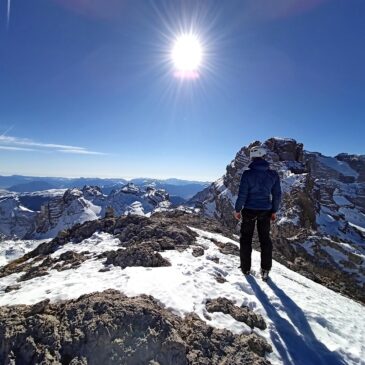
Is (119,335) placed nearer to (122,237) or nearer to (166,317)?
(166,317)

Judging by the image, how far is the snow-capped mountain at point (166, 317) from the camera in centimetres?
662

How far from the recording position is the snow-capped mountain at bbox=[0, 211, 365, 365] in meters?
6.62

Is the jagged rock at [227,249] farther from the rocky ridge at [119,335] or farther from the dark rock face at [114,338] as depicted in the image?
the dark rock face at [114,338]

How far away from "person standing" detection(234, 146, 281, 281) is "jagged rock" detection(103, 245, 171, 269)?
3304 millimetres

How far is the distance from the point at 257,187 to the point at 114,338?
7.05 m

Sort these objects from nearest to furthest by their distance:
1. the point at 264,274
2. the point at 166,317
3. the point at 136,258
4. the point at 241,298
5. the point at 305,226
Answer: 1. the point at 166,317
2. the point at 241,298
3. the point at 264,274
4. the point at 136,258
5. the point at 305,226

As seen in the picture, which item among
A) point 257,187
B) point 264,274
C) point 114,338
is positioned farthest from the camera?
point 264,274

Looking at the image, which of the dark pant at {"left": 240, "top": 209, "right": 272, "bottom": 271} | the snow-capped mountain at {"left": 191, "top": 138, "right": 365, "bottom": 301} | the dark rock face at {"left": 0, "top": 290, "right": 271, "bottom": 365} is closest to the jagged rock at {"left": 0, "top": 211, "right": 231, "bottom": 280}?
the dark pant at {"left": 240, "top": 209, "right": 272, "bottom": 271}

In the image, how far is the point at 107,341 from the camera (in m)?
6.67

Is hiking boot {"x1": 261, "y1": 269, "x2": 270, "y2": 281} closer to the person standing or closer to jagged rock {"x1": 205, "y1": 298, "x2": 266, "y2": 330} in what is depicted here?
the person standing

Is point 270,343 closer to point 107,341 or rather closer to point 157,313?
point 157,313

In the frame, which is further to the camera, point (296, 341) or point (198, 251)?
point (198, 251)

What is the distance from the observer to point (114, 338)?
675 cm

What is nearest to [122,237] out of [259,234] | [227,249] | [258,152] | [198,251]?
[198,251]
